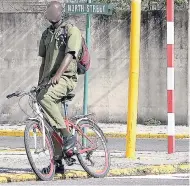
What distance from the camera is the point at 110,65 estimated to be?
20297 mm

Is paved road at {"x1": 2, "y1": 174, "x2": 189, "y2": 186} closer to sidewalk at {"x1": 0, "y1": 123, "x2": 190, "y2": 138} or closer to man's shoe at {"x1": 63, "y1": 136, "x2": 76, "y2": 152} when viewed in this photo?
man's shoe at {"x1": 63, "y1": 136, "x2": 76, "y2": 152}

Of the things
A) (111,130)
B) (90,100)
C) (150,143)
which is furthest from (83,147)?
(90,100)

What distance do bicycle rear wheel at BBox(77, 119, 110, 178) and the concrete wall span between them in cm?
1020

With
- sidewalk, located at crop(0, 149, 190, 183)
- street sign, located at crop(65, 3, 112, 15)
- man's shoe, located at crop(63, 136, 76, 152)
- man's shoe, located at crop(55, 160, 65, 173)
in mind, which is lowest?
sidewalk, located at crop(0, 149, 190, 183)

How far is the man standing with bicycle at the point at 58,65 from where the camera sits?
915 cm

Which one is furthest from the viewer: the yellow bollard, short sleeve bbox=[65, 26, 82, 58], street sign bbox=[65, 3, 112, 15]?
street sign bbox=[65, 3, 112, 15]

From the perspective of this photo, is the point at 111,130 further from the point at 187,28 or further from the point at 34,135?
the point at 34,135

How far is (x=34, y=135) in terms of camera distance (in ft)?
30.1

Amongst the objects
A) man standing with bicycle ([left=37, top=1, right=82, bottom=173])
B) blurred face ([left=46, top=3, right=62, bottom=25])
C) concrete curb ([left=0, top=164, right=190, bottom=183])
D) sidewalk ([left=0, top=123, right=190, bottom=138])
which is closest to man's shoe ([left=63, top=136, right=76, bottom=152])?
man standing with bicycle ([left=37, top=1, right=82, bottom=173])

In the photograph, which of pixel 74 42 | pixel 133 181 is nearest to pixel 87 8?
pixel 74 42

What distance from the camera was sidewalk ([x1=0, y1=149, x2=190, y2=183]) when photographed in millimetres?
9336

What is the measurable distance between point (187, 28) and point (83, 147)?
1081 centimetres

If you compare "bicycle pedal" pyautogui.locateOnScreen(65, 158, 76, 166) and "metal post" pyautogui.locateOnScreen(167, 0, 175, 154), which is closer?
"bicycle pedal" pyautogui.locateOnScreen(65, 158, 76, 166)

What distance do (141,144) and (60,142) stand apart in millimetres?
6690
